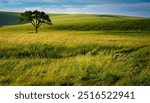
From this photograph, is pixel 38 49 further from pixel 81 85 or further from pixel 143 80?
pixel 143 80

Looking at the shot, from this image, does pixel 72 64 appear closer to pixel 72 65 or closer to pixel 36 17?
pixel 72 65

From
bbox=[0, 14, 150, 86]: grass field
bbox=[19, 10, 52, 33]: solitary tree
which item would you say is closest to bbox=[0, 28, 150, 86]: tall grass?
bbox=[0, 14, 150, 86]: grass field

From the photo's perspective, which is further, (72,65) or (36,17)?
(36,17)

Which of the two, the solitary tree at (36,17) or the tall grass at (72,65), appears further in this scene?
the solitary tree at (36,17)

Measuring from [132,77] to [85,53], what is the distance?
3.22 metres

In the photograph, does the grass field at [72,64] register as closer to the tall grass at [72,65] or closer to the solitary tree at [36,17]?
the tall grass at [72,65]

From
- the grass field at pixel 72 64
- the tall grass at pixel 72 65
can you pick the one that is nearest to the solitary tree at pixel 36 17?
the grass field at pixel 72 64

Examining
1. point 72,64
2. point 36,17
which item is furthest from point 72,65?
point 36,17

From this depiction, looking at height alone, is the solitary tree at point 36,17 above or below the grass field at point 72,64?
above

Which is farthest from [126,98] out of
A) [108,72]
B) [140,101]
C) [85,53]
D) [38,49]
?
[38,49]

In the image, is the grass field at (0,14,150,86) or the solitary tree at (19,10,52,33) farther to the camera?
the solitary tree at (19,10,52,33)

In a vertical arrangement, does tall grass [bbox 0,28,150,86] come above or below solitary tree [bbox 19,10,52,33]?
below

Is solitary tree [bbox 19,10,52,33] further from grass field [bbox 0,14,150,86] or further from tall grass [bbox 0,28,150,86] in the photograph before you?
tall grass [bbox 0,28,150,86]

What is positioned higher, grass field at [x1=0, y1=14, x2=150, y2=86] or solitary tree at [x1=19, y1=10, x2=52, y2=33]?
solitary tree at [x1=19, y1=10, x2=52, y2=33]
